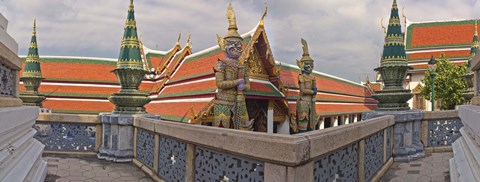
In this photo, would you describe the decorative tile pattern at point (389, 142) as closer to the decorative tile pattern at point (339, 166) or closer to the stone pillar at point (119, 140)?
the decorative tile pattern at point (339, 166)

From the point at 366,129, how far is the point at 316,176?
1706 mm

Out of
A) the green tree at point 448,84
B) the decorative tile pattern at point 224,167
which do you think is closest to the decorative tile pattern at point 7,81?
the decorative tile pattern at point 224,167

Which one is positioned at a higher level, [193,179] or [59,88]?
[59,88]

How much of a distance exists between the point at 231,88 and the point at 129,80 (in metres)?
2.32

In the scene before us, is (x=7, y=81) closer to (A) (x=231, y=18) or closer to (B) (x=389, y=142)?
(A) (x=231, y=18)

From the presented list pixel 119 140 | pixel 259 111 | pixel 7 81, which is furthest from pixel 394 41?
pixel 259 111

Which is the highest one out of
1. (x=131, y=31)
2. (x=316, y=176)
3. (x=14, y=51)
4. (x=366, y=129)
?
(x=131, y=31)

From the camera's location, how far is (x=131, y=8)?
7.48 metres

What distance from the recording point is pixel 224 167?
3133 millimetres

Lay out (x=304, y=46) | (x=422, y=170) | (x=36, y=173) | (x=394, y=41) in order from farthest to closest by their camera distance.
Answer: (x=304, y=46) → (x=394, y=41) → (x=422, y=170) → (x=36, y=173)

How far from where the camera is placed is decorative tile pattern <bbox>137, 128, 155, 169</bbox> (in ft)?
17.8

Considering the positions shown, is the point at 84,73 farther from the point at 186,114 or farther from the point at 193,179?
the point at 193,179

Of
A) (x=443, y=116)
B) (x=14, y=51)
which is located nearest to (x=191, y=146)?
(x=14, y=51)

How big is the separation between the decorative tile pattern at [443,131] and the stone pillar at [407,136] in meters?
0.51
